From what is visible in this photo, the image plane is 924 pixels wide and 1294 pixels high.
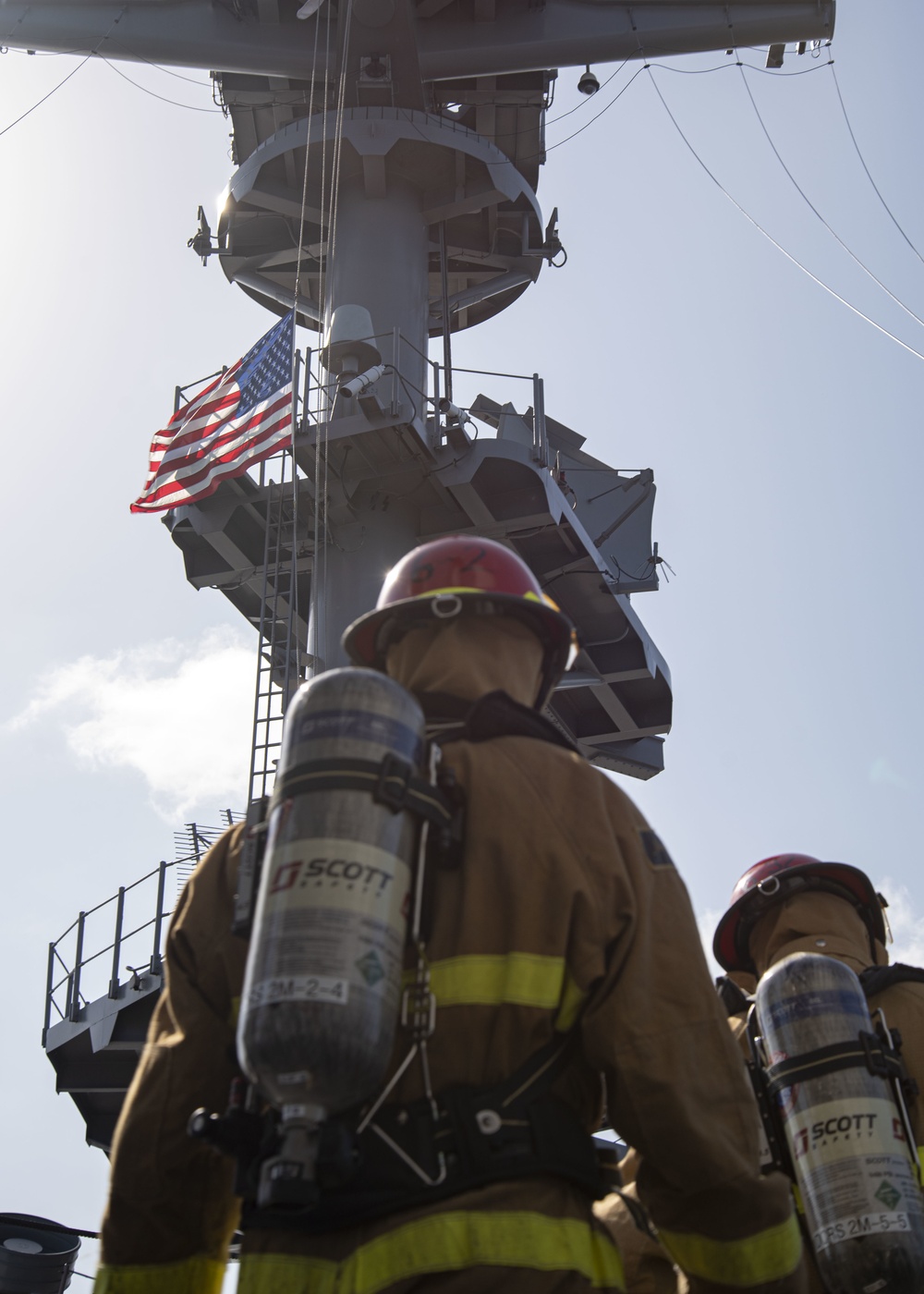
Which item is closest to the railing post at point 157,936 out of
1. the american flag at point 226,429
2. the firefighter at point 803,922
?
the american flag at point 226,429

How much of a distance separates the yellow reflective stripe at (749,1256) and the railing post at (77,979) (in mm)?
12176

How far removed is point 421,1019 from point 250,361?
39.8 feet

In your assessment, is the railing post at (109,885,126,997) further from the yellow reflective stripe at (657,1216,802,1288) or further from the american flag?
the yellow reflective stripe at (657,1216,802,1288)

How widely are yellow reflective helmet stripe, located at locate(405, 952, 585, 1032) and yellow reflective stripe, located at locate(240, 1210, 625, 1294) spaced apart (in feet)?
1.28

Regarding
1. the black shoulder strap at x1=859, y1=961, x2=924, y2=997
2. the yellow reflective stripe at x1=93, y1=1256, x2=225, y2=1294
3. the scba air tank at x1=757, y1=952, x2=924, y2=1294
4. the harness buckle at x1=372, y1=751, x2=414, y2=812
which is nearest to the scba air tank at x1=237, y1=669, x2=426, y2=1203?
the harness buckle at x1=372, y1=751, x2=414, y2=812

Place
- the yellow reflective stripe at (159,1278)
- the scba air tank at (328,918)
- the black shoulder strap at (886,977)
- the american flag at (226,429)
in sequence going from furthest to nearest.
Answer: the american flag at (226,429), the black shoulder strap at (886,977), the yellow reflective stripe at (159,1278), the scba air tank at (328,918)

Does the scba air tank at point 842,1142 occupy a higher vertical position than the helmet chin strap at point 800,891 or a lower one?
lower

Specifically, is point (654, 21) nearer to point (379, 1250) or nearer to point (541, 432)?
point (541, 432)

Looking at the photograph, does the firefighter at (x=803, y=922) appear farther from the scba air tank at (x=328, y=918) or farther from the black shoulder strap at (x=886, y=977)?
the scba air tank at (x=328, y=918)

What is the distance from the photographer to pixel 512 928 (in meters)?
2.53

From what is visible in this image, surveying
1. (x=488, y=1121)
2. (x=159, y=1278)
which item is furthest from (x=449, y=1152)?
(x=159, y=1278)

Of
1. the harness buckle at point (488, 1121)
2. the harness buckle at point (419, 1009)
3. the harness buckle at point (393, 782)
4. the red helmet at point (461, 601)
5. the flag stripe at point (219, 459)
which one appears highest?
the flag stripe at point (219, 459)

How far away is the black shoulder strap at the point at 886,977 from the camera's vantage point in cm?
417

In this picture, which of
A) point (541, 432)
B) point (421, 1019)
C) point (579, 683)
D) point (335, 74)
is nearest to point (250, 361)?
point (541, 432)
